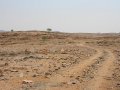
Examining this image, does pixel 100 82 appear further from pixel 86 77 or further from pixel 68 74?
pixel 68 74

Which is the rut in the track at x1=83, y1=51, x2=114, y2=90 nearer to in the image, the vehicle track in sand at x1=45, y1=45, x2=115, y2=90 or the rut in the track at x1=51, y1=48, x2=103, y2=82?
the vehicle track in sand at x1=45, y1=45, x2=115, y2=90

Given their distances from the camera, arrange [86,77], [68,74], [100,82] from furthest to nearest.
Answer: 1. [68,74]
2. [86,77]
3. [100,82]

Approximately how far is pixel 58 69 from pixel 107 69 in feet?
9.24

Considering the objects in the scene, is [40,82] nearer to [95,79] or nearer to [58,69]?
[95,79]

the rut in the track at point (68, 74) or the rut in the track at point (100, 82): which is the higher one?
the rut in the track at point (68, 74)

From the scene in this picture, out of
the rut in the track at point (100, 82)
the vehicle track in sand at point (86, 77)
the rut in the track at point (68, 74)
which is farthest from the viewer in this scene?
the rut in the track at point (68, 74)

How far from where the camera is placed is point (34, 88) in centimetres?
1184

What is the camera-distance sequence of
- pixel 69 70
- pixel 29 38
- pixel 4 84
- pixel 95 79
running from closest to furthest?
1. pixel 4 84
2. pixel 95 79
3. pixel 69 70
4. pixel 29 38

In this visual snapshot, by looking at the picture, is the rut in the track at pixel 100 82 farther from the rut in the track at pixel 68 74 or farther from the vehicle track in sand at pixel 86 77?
the rut in the track at pixel 68 74

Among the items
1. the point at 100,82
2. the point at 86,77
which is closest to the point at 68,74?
the point at 86,77

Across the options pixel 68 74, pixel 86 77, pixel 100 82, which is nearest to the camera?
pixel 100 82

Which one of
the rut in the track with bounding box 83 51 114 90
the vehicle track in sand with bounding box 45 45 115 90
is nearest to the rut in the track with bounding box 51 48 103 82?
the vehicle track in sand with bounding box 45 45 115 90

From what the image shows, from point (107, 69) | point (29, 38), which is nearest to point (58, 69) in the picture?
point (107, 69)

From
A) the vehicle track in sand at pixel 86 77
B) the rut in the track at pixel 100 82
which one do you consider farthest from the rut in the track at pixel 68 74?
the rut in the track at pixel 100 82
